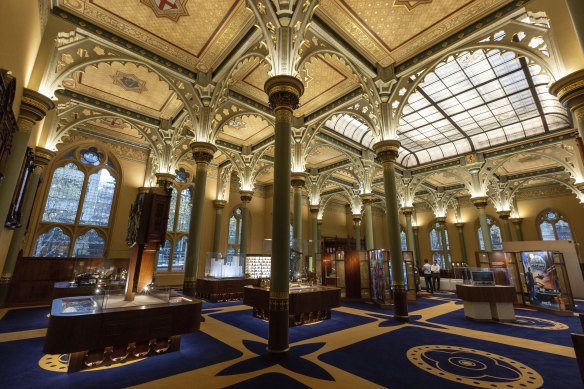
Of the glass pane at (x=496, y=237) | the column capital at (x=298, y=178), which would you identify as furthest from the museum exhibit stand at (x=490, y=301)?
the glass pane at (x=496, y=237)

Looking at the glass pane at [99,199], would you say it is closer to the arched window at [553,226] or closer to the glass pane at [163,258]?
the glass pane at [163,258]

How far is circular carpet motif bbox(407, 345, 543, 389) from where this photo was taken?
11.3ft

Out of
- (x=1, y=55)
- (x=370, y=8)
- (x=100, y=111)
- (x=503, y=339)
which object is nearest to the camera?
(x=1, y=55)

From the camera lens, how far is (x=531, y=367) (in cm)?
393

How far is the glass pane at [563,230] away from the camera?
16.7m

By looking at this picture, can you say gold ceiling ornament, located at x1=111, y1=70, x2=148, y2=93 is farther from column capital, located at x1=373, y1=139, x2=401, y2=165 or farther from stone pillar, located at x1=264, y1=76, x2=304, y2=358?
column capital, located at x1=373, y1=139, x2=401, y2=165

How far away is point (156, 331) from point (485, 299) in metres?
7.95

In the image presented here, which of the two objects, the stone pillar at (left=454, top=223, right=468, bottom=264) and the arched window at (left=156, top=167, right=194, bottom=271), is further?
the stone pillar at (left=454, top=223, right=468, bottom=264)

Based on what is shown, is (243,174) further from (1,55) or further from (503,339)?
(503,339)

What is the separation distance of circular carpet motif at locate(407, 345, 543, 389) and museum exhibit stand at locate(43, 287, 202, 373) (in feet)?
12.6

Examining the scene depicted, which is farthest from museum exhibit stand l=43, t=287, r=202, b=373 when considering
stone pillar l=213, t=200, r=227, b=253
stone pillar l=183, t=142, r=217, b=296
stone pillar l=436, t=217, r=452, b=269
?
stone pillar l=436, t=217, r=452, b=269

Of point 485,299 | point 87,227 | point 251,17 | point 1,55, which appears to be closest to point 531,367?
point 485,299

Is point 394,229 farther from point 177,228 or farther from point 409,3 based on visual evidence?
point 177,228

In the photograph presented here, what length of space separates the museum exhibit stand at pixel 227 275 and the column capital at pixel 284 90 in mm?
7343
